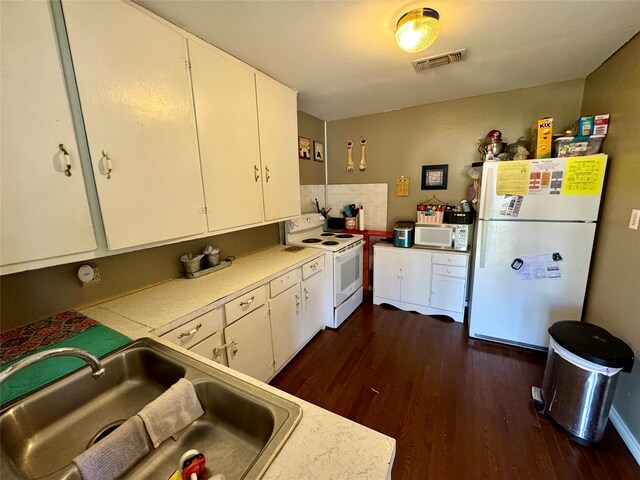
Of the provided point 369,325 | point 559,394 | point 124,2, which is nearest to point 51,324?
point 124,2

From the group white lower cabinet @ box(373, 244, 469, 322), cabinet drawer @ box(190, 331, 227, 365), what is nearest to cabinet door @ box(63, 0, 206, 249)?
cabinet drawer @ box(190, 331, 227, 365)

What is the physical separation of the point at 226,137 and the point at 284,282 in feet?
3.62

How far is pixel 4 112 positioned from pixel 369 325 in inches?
113

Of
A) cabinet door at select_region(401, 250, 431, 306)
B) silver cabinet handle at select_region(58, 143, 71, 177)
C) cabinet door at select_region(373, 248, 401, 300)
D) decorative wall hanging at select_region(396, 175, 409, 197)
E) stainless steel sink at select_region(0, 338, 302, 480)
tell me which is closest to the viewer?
stainless steel sink at select_region(0, 338, 302, 480)

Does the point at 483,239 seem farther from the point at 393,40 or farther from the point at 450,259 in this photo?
the point at 393,40

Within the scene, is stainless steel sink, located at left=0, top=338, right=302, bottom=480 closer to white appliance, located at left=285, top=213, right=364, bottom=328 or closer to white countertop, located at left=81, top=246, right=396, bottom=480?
white countertop, located at left=81, top=246, right=396, bottom=480

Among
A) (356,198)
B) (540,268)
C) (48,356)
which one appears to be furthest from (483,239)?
(48,356)

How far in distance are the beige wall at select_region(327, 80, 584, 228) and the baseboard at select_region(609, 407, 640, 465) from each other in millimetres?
2123

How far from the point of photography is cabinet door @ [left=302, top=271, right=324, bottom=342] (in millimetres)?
2346

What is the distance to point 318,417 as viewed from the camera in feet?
2.39

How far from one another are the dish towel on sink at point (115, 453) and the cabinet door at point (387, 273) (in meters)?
2.68

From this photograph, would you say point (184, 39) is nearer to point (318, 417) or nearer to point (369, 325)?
point (318, 417)

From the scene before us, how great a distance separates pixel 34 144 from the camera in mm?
1010

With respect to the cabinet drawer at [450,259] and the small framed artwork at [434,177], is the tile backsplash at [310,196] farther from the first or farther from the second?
the cabinet drawer at [450,259]
